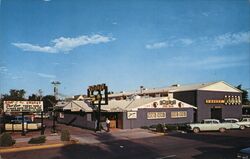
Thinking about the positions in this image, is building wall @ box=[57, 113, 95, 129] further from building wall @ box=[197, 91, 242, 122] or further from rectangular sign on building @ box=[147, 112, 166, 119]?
building wall @ box=[197, 91, 242, 122]

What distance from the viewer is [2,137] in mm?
23797

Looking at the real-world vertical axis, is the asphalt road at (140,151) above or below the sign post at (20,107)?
below

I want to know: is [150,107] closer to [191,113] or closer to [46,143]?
[191,113]

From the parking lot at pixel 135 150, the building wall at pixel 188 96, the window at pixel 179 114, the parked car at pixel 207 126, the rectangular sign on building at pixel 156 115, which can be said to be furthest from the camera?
the building wall at pixel 188 96

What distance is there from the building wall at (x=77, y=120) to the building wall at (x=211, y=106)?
57.1 feet

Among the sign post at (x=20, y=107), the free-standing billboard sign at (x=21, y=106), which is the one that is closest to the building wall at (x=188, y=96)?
the free-standing billboard sign at (x=21, y=106)

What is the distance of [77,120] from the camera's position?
45.1 m

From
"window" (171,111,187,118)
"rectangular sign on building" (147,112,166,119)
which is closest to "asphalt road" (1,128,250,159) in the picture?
"rectangular sign on building" (147,112,166,119)

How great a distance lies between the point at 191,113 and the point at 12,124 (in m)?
23.8

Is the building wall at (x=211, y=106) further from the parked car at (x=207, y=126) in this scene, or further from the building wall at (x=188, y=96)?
the parked car at (x=207, y=126)

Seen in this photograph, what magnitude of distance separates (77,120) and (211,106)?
20878 millimetres

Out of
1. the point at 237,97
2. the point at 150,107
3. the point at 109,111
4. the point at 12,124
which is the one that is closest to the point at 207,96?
the point at 237,97

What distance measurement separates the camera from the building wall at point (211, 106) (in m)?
49.1

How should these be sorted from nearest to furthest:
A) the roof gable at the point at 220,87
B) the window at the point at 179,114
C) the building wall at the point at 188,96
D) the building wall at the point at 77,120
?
the building wall at the point at 77,120, the window at the point at 179,114, the building wall at the point at 188,96, the roof gable at the point at 220,87
